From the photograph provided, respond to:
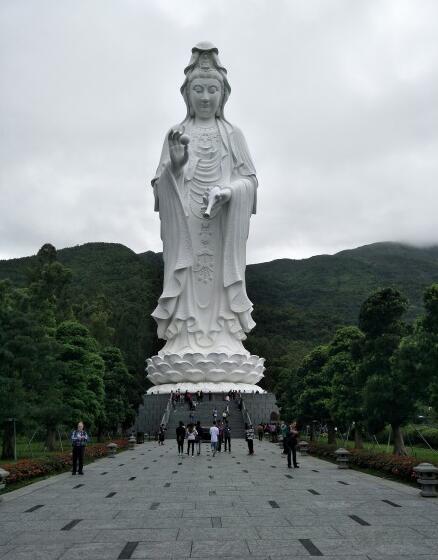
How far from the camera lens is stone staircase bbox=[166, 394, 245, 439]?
2620 cm

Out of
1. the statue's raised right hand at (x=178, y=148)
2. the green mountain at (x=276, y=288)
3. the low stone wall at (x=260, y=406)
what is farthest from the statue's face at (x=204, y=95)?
the green mountain at (x=276, y=288)

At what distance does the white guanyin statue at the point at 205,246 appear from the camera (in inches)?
1307

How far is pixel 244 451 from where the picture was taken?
64.0 ft

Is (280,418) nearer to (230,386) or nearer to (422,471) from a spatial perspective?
(230,386)

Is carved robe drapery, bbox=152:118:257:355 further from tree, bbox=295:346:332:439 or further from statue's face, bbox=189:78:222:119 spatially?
tree, bbox=295:346:332:439

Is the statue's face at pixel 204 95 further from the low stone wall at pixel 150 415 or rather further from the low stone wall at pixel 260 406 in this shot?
the low stone wall at pixel 150 415

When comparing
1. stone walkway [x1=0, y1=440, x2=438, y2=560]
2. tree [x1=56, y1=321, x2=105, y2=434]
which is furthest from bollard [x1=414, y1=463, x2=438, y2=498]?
tree [x1=56, y1=321, x2=105, y2=434]

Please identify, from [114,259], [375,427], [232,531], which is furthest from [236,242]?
[114,259]

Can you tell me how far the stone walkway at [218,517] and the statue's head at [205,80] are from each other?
27038 mm

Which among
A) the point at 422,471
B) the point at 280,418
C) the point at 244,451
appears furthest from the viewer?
the point at 280,418

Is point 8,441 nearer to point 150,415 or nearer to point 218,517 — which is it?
point 218,517

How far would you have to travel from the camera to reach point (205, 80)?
36062 millimetres

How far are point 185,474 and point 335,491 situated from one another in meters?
3.85

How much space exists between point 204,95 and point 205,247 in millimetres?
8355
